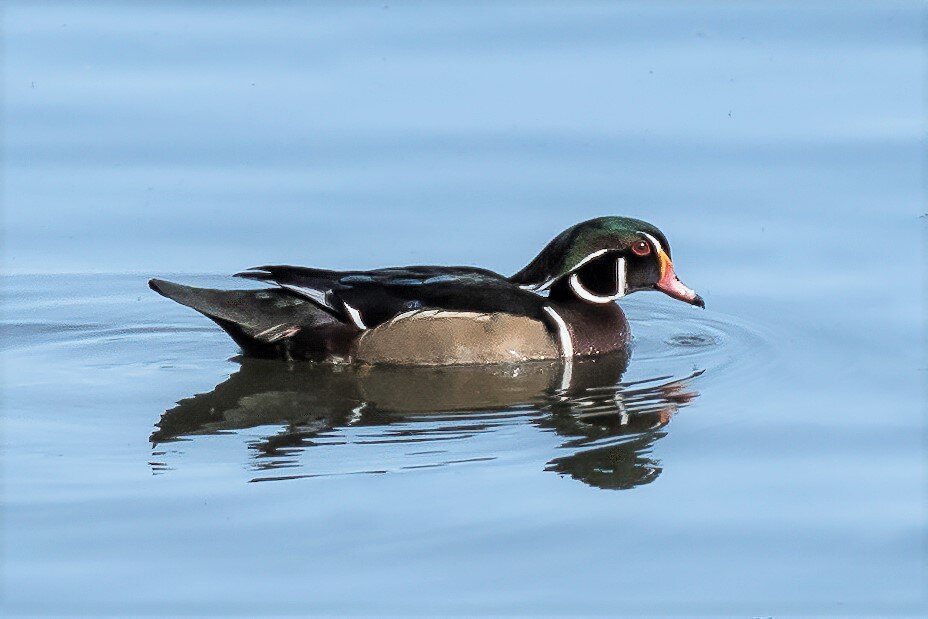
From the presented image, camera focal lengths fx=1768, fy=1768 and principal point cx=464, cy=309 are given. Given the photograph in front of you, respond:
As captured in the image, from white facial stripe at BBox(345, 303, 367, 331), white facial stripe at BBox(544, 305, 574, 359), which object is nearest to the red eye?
white facial stripe at BBox(544, 305, 574, 359)

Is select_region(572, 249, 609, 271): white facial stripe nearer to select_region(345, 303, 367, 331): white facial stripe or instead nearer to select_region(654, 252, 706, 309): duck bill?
select_region(654, 252, 706, 309): duck bill

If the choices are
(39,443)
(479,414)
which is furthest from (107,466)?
(479,414)

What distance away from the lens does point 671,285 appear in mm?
11484

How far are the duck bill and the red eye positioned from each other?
0.10m

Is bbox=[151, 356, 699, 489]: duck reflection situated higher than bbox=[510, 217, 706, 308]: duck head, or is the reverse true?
bbox=[510, 217, 706, 308]: duck head

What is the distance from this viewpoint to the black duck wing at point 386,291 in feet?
36.0

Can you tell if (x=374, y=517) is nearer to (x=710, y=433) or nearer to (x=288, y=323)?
(x=710, y=433)

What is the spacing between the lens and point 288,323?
11047 mm

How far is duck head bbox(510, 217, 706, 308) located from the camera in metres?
11.5

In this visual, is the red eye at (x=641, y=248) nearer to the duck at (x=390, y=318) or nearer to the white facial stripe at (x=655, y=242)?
the white facial stripe at (x=655, y=242)

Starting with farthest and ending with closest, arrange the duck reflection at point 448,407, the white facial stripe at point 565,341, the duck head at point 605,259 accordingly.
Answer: the duck head at point 605,259 < the white facial stripe at point 565,341 < the duck reflection at point 448,407

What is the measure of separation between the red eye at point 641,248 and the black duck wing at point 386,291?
955 mm

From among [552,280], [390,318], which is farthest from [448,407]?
[552,280]

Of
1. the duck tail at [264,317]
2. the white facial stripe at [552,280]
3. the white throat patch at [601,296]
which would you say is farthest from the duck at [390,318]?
the white throat patch at [601,296]
